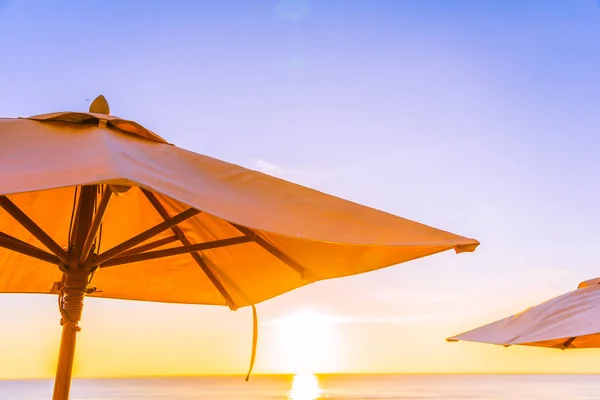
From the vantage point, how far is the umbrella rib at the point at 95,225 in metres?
2.49

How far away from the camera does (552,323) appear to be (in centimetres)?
381

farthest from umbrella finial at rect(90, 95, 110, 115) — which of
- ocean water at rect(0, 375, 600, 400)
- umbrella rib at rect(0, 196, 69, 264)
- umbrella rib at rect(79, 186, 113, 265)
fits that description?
ocean water at rect(0, 375, 600, 400)

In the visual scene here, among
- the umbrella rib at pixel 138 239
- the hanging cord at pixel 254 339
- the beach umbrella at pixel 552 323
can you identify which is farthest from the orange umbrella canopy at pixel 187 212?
the beach umbrella at pixel 552 323

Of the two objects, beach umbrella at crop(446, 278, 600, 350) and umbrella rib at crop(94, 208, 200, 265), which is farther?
beach umbrella at crop(446, 278, 600, 350)

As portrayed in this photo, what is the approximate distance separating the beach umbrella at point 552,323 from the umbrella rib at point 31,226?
9.41 feet

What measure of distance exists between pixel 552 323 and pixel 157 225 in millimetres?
2731

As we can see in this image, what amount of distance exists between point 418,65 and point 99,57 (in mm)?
6520

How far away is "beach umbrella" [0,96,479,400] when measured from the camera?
175 cm

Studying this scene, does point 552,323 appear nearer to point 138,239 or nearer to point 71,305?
point 138,239

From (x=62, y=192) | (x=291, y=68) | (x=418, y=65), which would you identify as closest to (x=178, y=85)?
(x=291, y=68)

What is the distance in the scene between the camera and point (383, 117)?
1426 centimetres

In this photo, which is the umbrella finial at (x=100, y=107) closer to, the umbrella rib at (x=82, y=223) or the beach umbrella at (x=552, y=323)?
the umbrella rib at (x=82, y=223)

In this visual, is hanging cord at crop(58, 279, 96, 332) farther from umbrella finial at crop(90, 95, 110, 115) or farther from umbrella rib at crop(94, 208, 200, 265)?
umbrella finial at crop(90, 95, 110, 115)

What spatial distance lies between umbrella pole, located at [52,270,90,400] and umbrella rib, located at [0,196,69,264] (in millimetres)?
99
